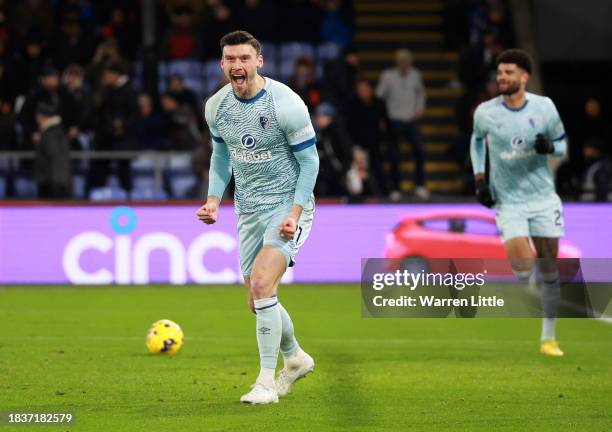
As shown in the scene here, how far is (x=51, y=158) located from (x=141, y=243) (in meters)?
1.78

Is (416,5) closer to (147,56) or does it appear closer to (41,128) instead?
(147,56)

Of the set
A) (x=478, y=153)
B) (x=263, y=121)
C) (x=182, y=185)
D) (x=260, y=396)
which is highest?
(x=263, y=121)

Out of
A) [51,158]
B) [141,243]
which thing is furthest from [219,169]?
[51,158]

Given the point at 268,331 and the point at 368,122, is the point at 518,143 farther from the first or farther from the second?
the point at 368,122

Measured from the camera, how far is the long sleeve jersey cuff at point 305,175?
8.52 metres

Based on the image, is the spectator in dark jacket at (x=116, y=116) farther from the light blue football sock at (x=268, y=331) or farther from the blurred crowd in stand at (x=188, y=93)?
the light blue football sock at (x=268, y=331)

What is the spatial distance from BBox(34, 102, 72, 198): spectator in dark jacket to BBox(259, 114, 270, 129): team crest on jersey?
10.4m

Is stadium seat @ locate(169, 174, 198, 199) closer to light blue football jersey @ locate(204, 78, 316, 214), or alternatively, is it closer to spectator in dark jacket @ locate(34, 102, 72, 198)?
spectator in dark jacket @ locate(34, 102, 72, 198)

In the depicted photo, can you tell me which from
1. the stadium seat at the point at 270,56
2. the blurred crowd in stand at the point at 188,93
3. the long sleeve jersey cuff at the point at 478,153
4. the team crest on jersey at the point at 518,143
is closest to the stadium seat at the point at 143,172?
the blurred crowd in stand at the point at 188,93

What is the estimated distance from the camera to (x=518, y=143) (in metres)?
11.5

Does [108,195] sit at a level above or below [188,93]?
below

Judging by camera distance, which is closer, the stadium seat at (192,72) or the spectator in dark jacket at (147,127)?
the spectator in dark jacket at (147,127)

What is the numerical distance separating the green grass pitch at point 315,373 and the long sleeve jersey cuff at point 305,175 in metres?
1.29

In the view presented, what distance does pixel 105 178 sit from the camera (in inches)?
763
